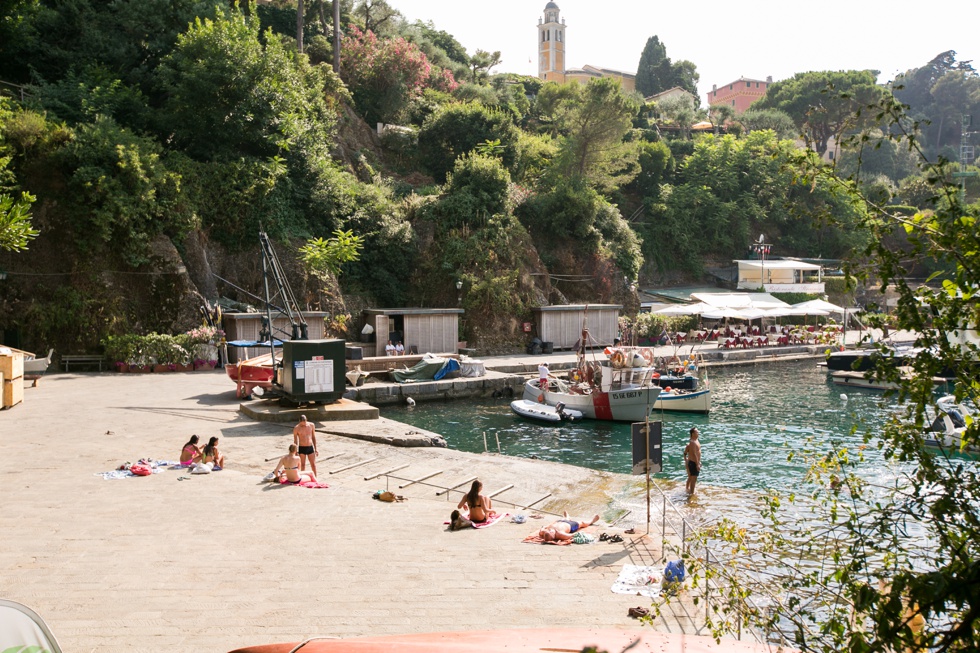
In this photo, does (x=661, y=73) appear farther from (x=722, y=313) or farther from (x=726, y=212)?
(x=722, y=313)

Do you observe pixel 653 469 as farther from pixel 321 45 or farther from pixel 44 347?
pixel 321 45

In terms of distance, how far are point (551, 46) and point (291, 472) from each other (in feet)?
357

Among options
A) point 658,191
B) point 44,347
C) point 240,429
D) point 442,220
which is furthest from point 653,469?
point 658,191

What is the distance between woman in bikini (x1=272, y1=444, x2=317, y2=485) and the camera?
13344mm

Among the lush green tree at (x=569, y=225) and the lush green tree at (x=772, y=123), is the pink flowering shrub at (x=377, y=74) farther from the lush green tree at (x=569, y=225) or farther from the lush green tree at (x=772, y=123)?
the lush green tree at (x=772, y=123)

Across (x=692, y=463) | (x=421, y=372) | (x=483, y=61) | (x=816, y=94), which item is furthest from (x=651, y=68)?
(x=692, y=463)

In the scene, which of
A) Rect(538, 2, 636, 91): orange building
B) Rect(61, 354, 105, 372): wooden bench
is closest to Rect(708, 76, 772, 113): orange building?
Rect(538, 2, 636, 91): orange building

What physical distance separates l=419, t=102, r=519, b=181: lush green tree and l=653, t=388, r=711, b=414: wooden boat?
24.7 m

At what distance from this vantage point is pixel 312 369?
64.2 feet

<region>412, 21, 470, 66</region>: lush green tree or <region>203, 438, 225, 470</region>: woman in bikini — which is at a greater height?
<region>412, 21, 470, 66</region>: lush green tree

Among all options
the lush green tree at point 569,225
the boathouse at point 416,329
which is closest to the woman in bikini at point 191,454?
the boathouse at point 416,329

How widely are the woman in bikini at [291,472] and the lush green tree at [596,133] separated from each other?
116 feet

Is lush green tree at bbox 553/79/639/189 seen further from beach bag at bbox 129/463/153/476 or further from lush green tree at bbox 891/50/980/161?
lush green tree at bbox 891/50/980/161

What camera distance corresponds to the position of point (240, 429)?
18.2 meters
